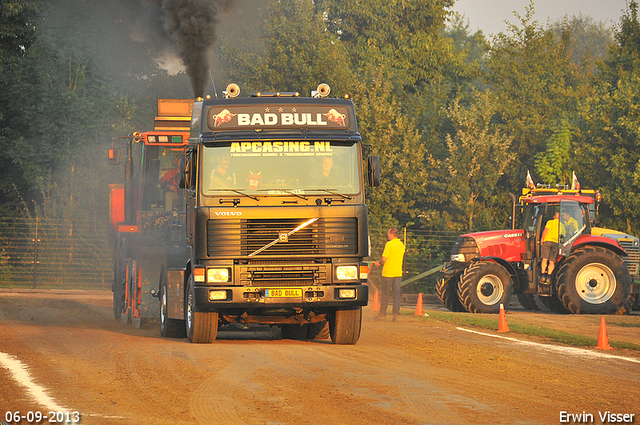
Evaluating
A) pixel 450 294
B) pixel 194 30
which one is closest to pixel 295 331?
pixel 450 294

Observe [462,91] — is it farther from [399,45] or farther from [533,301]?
[533,301]

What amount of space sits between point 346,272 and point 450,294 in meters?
11.4

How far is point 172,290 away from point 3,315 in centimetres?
716

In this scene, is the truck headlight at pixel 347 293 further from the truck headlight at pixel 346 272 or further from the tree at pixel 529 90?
the tree at pixel 529 90

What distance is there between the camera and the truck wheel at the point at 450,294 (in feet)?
78.9

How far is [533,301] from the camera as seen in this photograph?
26.5m

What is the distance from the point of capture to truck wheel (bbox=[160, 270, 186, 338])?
1552cm

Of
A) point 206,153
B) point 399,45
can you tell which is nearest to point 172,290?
point 206,153

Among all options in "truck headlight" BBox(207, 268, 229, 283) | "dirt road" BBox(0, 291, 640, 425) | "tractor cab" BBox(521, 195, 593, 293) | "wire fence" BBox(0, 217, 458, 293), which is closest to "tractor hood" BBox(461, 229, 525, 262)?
"tractor cab" BBox(521, 195, 593, 293)

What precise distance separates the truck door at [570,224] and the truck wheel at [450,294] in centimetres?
291

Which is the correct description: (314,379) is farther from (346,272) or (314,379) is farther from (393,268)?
(393,268)

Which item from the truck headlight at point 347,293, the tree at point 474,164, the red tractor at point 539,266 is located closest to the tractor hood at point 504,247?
the red tractor at point 539,266

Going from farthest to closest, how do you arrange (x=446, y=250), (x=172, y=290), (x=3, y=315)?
(x=446, y=250)
(x=3, y=315)
(x=172, y=290)

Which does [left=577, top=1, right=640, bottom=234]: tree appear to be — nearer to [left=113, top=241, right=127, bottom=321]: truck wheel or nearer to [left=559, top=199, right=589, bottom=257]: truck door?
[left=559, top=199, right=589, bottom=257]: truck door
